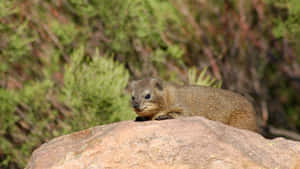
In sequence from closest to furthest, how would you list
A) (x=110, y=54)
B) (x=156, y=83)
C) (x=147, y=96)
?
(x=147, y=96) → (x=156, y=83) → (x=110, y=54)

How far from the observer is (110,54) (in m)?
9.02

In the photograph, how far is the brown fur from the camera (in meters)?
5.09

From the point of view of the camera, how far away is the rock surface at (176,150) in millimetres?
3424

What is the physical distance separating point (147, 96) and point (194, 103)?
0.70m

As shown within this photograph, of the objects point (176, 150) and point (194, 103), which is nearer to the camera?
point (176, 150)

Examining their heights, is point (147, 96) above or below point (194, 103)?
above

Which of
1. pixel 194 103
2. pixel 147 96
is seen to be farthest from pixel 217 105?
pixel 147 96

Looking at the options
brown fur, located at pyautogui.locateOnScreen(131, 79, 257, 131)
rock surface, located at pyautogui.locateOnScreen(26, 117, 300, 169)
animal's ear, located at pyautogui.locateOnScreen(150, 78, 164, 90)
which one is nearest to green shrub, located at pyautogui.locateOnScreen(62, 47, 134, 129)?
brown fur, located at pyautogui.locateOnScreen(131, 79, 257, 131)

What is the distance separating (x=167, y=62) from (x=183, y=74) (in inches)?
22.5

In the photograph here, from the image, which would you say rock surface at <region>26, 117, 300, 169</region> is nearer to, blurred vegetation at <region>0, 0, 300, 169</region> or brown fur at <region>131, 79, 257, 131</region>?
brown fur at <region>131, 79, 257, 131</region>

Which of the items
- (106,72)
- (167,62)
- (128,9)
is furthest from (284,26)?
(106,72)

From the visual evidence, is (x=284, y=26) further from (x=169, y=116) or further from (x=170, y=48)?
(x=169, y=116)

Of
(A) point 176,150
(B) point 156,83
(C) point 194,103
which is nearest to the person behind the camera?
(A) point 176,150

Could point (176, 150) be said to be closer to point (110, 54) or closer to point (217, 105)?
point (217, 105)
